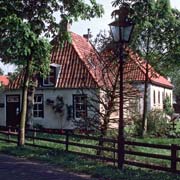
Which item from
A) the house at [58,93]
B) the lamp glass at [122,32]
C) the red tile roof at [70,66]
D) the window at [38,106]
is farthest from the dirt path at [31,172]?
the window at [38,106]

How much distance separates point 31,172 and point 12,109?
20821 mm

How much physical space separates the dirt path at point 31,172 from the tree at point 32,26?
4.76 meters

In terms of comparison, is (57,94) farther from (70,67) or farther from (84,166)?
(84,166)

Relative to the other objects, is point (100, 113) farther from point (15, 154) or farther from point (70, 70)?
point (70, 70)

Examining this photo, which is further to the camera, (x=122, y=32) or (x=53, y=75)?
(x=53, y=75)

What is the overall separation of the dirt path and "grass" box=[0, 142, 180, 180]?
1.43ft

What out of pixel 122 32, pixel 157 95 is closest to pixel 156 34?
pixel 122 32

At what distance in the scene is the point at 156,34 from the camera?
92.1ft

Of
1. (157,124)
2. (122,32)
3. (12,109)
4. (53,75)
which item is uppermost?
(53,75)

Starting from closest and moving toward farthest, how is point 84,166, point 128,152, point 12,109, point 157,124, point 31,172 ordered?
point 31,172, point 128,152, point 84,166, point 157,124, point 12,109

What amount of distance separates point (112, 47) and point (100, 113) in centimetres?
265

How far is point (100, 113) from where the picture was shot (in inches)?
690

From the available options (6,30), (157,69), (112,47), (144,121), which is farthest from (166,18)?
(6,30)

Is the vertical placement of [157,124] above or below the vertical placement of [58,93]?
below
